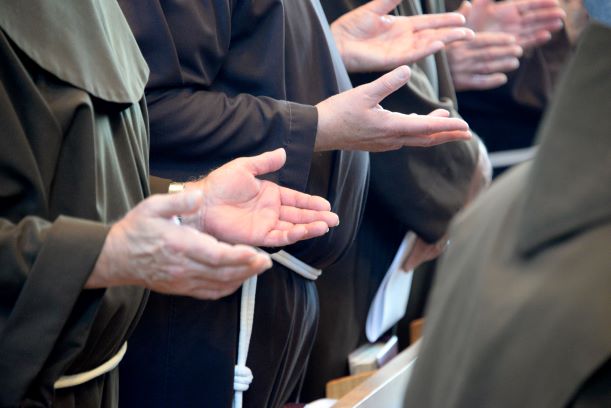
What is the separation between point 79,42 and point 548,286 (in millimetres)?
788

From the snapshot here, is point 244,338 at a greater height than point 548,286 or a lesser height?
lesser

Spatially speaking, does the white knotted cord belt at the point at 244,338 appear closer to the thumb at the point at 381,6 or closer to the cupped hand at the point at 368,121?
the cupped hand at the point at 368,121

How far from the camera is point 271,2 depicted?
Answer: 1.64 metres

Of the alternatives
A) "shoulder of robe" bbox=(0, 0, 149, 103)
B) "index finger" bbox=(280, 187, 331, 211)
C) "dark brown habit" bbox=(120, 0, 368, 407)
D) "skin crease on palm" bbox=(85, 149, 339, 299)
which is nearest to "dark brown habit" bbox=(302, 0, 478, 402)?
"dark brown habit" bbox=(120, 0, 368, 407)

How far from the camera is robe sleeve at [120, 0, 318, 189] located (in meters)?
1.55

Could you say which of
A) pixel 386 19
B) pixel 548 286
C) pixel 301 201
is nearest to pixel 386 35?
pixel 386 19

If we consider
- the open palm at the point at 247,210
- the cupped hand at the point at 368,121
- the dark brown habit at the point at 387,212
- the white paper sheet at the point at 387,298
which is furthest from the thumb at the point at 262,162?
the white paper sheet at the point at 387,298

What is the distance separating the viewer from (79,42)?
127 cm

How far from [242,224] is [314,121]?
12.8 inches

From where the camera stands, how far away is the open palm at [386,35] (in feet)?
6.49

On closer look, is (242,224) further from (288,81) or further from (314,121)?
(288,81)

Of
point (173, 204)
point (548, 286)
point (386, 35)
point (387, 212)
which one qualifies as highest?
point (548, 286)

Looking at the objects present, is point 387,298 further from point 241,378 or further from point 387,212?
point 241,378

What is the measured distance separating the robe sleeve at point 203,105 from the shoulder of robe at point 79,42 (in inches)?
Result: 5.9
